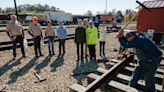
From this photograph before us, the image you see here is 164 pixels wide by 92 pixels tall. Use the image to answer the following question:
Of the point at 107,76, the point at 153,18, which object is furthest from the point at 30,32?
the point at 153,18

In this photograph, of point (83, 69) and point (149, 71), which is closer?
point (149, 71)

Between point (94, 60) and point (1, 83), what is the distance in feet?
13.5

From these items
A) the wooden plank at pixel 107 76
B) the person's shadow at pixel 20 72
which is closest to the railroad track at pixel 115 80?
the wooden plank at pixel 107 76

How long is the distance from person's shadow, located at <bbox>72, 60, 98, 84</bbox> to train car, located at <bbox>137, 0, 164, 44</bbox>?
8.22 metres

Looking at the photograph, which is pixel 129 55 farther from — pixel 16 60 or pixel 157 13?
pixel 157 13

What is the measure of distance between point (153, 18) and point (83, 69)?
31.5 ft

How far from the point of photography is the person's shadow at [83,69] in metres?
7.05

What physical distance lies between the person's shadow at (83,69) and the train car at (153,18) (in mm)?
8218

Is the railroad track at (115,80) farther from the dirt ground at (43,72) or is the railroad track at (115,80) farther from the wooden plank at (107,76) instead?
the dirt ground at (43,72)

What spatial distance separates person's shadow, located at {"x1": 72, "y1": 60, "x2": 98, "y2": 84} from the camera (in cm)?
705

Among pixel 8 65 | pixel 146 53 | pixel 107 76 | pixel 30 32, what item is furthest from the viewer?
pixel 30 32

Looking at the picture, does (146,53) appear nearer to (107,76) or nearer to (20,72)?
(107,76)

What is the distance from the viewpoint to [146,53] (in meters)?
4.73

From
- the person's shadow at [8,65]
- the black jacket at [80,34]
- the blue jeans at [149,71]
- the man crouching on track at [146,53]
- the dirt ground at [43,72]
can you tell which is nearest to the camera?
the man crouching on track at [146,53]
